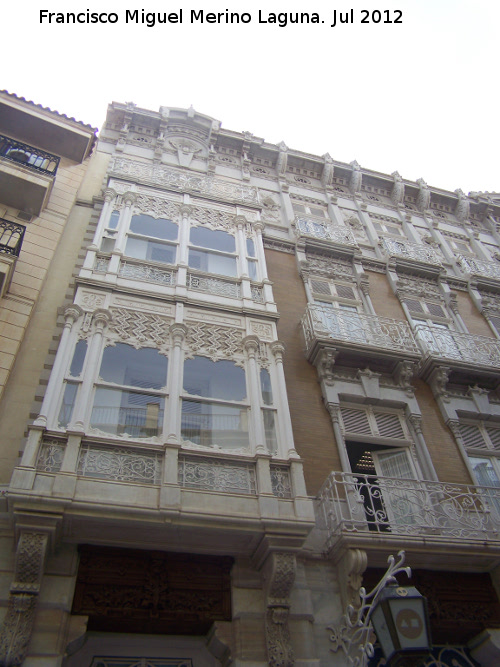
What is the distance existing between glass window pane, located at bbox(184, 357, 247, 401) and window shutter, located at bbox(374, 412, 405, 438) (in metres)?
3.88

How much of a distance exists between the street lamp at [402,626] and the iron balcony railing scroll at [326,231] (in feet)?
42.8

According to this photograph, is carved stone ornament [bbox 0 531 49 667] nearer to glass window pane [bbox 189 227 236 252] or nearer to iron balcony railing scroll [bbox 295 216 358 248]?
glass window pane [bbox 189 227 236 252]

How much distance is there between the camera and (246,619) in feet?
27.3

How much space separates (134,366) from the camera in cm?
1058

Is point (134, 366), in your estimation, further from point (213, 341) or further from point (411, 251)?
point (411, 251)

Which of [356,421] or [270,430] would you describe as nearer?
[270,430]

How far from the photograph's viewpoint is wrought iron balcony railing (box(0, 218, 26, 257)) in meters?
11.9

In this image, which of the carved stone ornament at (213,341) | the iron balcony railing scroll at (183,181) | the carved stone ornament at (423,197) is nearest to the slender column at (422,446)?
the carved stone ornament at (213,341)

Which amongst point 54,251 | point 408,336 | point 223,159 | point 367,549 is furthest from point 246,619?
point 223,159

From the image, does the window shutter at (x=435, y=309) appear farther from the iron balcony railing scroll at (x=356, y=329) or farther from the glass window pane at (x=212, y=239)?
the glass window pane at (x=212, y=239)

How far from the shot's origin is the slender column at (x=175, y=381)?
948 centimetres

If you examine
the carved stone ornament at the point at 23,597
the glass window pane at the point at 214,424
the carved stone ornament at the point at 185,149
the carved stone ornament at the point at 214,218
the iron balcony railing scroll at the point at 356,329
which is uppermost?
the carved stone ornament at the point at 185,149

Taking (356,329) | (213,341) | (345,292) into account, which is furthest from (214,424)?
(345,292)

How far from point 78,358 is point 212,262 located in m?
5.14
